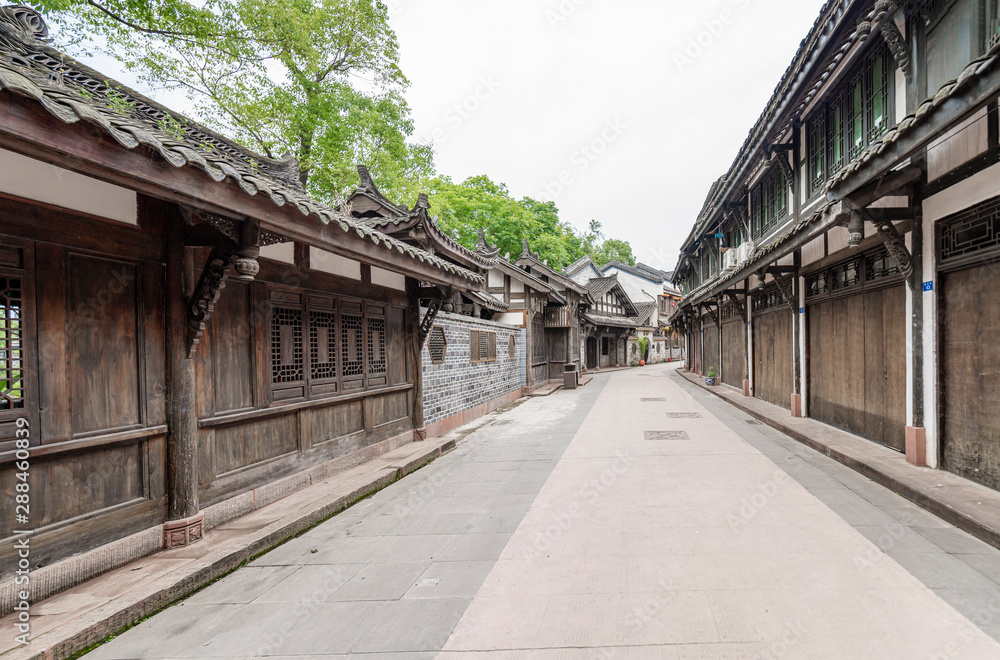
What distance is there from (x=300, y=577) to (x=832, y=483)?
575 cm

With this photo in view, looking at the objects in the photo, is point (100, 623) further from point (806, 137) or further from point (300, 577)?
point (806, 137)

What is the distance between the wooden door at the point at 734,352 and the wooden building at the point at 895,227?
157 inches

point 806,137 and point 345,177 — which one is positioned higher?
point 345,177

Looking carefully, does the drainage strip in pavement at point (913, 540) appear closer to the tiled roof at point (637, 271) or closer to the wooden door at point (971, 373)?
the wooden door at point (971, 373)

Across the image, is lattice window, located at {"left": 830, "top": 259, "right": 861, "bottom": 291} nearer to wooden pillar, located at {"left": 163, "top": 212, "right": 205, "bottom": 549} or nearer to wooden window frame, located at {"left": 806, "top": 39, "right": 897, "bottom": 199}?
wooden window frame, located at {"left": 806, "top": 39, "right": 897, "bottom": 199}

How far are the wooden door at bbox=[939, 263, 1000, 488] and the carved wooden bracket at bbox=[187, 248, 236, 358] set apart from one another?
22.9ft

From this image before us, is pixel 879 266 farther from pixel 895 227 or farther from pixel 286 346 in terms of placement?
pixel 286 346

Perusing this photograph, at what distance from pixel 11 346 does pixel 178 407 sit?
1.10 metres

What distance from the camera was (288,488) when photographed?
16.6 ft

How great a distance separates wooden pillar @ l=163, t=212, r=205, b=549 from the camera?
12.3 feet

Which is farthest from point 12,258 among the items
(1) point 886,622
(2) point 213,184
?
(1) point 886,622

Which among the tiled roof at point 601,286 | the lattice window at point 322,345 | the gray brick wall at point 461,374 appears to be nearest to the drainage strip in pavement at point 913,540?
the lattice window at point 322,345

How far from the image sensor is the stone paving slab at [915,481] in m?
4.03

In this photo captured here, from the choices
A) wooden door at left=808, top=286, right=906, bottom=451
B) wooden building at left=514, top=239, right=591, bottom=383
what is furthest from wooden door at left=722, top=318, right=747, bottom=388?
wooden building at left=514, top=239, right=591, bottom=383
